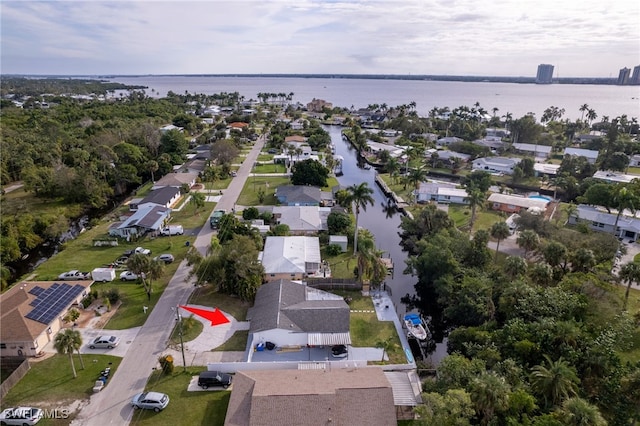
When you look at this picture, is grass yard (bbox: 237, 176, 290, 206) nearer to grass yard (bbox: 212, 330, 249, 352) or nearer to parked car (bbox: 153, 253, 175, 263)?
parked car (bbox: 153, 253, 175, 263)

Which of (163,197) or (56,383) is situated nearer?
(56,383)

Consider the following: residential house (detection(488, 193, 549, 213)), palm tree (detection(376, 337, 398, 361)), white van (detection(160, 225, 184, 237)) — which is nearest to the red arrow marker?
palm tree (detection(376, 337, 398, 361))

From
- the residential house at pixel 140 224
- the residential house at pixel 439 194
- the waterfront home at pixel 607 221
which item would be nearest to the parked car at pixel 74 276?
the residential house at pixel 140 224

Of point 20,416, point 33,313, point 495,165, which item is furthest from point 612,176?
point 20,416

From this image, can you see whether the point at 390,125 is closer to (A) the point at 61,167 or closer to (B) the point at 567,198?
(B) the point at 567,198

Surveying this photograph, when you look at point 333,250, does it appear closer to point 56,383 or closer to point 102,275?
point 102,275
